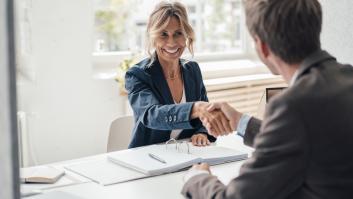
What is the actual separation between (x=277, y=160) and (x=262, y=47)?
26 centimetres

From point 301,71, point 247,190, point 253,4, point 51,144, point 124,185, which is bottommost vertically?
point 51,144

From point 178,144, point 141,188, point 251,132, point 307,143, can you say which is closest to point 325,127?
point 307,143

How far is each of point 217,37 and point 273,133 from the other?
3947 millimetres

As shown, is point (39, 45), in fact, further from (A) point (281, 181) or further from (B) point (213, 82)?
(A) point (281, 181)

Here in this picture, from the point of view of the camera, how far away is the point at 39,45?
3494 millimetres

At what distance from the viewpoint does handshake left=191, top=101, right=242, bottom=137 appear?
1855 mm

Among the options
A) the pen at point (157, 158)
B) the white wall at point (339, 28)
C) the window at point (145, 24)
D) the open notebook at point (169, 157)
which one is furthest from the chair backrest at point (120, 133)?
the window at point (145, 24)

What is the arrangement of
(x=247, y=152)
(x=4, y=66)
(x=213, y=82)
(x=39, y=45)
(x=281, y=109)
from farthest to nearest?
1. (x=213, y=82)
2. (x=39, y=45)
3. (x=247, y=152)
4. (x=281, y=109)
5. (x=4, y=66)

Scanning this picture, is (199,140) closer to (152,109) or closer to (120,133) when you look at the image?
(152,109)

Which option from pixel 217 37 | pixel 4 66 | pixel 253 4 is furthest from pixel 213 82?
pixel 4 66

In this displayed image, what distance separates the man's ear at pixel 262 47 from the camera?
1.12 m

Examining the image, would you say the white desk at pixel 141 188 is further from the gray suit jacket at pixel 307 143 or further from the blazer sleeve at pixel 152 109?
the gray suit jacket at pixel 307 143

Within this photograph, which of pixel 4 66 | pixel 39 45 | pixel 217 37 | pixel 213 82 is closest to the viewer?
pixel 4 66

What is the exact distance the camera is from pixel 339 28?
228 cm
